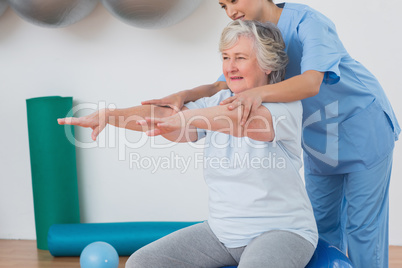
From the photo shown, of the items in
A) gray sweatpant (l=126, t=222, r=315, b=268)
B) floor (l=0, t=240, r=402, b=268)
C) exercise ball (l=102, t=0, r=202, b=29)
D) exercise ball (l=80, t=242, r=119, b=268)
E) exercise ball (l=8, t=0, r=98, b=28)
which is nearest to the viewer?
gray sweatpant (l=126, t=222, r=315, b=268)

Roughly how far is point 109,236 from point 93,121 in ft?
5.00

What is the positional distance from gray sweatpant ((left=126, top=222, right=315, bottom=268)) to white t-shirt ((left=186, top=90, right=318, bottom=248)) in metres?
0.03

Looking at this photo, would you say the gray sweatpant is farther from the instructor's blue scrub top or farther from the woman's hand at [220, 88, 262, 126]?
the instructor's blue scrub top

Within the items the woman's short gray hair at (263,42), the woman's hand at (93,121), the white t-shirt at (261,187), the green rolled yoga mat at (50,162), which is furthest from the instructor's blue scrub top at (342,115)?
the green rolled yoga mat at (50,162)

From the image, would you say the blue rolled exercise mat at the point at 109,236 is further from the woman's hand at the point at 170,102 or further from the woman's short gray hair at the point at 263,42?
the woman's short gray hair at the point at 263,42

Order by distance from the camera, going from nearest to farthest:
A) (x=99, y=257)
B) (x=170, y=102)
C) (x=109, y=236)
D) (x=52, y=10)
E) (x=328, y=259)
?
1. (x=328, y=259)
2. (x=170, y=102)
3. (x=99, y=257)
4. (x=52, y=10)
5. (x=109, y=236)

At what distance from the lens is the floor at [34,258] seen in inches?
110

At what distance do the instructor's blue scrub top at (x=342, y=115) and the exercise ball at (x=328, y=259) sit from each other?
40 cm

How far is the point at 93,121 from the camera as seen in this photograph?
1.45 meters

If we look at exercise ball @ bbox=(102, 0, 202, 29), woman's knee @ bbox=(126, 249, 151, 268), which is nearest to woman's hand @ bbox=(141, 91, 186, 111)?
woman's knee @ bbox=(126, 249, 151, 268)

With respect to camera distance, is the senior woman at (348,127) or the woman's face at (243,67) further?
the senior woman at (348,127)

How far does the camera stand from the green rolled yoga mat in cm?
299

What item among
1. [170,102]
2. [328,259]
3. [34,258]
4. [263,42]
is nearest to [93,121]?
[170,102]

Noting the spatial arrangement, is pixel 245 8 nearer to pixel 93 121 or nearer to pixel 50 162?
pixel 93 121
